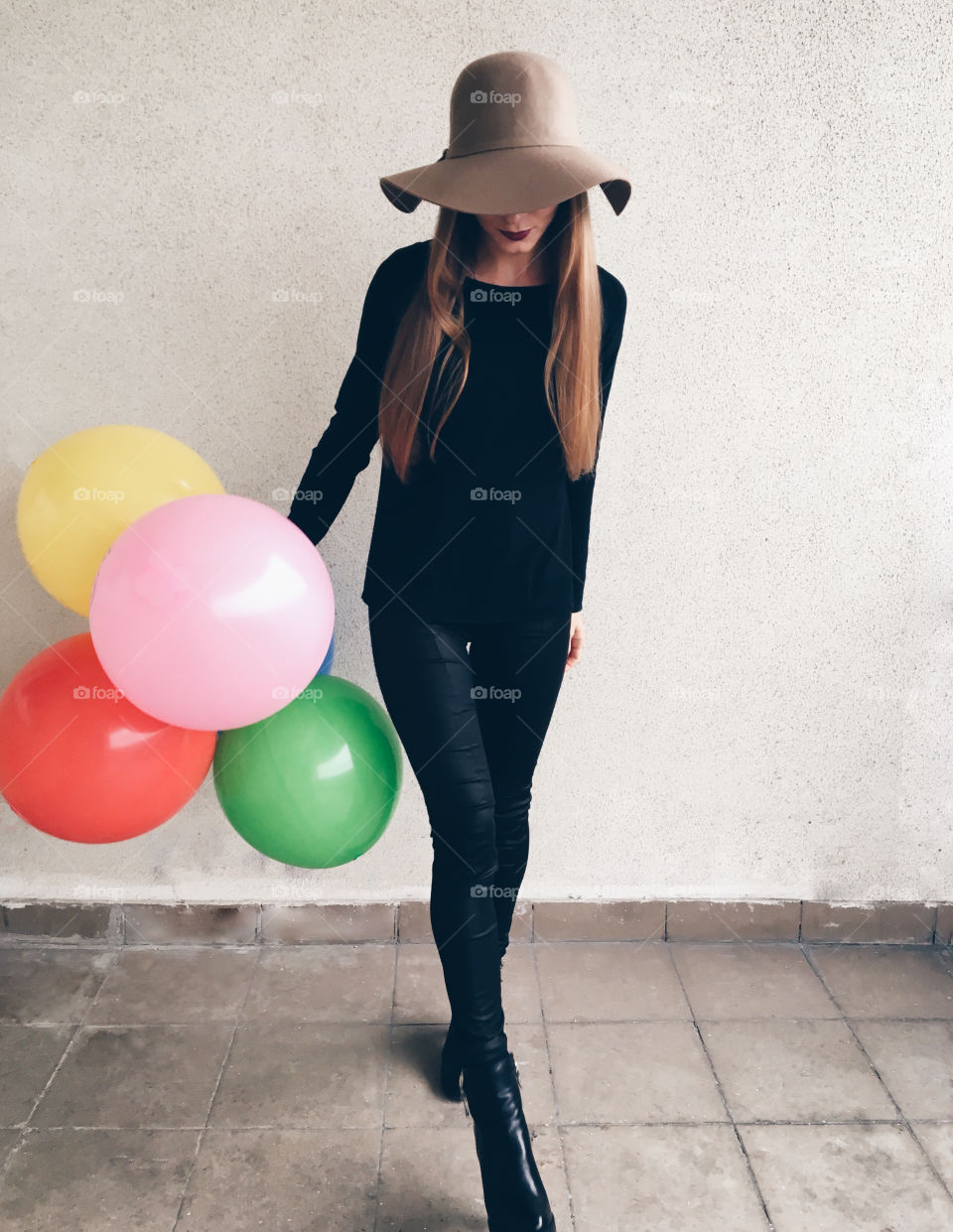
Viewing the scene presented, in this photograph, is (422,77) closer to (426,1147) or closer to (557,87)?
(557,87)

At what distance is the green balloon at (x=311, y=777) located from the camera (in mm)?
1421

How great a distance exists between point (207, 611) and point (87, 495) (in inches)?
13.2

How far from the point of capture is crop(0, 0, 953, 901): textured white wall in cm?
164

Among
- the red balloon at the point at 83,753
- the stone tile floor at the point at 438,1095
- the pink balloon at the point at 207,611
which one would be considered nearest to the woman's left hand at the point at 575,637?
the pink balloon at the point at 207,611

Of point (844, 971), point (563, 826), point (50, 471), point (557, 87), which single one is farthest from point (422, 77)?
point (844, 971)

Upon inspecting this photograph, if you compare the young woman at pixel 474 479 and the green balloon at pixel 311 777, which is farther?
the green balloon at pixel 311 777

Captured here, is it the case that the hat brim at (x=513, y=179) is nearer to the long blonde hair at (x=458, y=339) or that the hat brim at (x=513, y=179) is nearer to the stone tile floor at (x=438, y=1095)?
the long blonde hair at (x=458, y=339)

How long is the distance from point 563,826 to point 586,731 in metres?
0.24

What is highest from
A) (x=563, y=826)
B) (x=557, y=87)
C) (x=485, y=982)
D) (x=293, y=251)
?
(x=557, y=87)

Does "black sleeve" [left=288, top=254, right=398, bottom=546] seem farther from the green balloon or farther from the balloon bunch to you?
the green balloon

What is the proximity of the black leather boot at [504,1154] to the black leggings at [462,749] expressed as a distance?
0.04 metres

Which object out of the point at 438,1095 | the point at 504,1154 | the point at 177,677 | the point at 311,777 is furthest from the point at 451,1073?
the point at 177,677

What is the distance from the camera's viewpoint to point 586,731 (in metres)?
1.99

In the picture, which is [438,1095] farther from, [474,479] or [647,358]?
[647,358]
